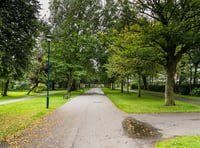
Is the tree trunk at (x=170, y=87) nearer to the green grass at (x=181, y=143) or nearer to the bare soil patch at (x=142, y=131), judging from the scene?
the bare soil patch at (x=142, y=131)

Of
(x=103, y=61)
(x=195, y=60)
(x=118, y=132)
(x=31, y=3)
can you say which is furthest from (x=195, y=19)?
(x=103, y=61)

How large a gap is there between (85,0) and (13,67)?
21459mm

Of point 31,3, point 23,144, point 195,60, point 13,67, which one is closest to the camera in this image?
point 23,144

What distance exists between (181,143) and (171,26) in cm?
706

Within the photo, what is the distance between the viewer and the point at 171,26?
887cm

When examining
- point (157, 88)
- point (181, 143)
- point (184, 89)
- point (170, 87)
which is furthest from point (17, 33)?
point (157, 88)

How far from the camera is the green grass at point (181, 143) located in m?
4.11


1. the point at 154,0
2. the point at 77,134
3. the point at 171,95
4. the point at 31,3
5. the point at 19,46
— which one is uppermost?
the point at 154,0

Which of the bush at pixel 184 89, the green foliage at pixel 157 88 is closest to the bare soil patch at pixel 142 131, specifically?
the bush at pixel 184 89

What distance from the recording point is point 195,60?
67.8ft

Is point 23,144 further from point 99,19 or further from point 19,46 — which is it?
point 99,19

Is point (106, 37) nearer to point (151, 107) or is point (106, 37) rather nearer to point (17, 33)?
point (17, 33)

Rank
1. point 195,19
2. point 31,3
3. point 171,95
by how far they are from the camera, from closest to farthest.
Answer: point 31,3
point 195,19
point 171,95

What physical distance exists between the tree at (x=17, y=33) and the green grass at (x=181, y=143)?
6.75m
